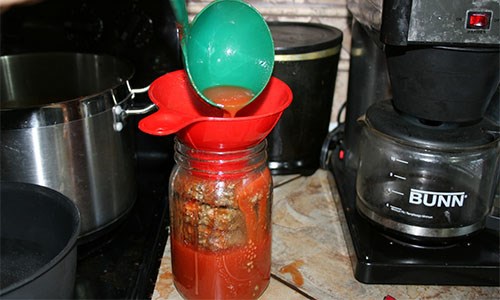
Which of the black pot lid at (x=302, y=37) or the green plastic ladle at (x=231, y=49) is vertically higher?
the green plastic ladle at (x=231, y=49)

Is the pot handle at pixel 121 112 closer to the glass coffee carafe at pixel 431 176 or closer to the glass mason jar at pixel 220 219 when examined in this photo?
the glass mason jar at pixel 220 219

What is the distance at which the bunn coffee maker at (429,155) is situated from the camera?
27.1 inches

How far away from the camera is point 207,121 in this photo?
Result: 0.61 meters

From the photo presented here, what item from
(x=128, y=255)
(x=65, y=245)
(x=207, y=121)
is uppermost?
(x=207, y=121)

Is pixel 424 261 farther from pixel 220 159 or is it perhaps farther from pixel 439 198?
pixel 220 159

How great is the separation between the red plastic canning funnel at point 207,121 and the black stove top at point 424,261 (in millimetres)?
251

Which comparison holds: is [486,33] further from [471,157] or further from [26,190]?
[26,190]

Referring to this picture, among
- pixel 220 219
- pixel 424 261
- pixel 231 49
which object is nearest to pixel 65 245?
pixel 220 219

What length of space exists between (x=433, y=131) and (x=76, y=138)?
494 mm

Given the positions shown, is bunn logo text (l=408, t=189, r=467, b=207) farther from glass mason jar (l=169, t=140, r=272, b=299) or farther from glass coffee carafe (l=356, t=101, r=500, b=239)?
glass mason jar (l=169, t=140, r=272, b=299)

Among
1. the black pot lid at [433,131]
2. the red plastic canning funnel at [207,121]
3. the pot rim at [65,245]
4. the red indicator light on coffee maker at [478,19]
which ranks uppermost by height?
the red indicator light on coffee maker at [478,19]

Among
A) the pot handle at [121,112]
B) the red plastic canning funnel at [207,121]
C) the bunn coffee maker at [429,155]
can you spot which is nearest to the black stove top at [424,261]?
the bunn coffee maker at [429,155]

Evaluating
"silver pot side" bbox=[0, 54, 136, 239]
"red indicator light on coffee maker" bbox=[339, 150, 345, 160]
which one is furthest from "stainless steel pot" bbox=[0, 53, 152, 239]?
"red indicator light on coffee maker" bbox=[339, 150, 345, 160]

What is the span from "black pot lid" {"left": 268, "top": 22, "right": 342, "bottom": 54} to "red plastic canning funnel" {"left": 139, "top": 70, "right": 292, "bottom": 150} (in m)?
0.25
